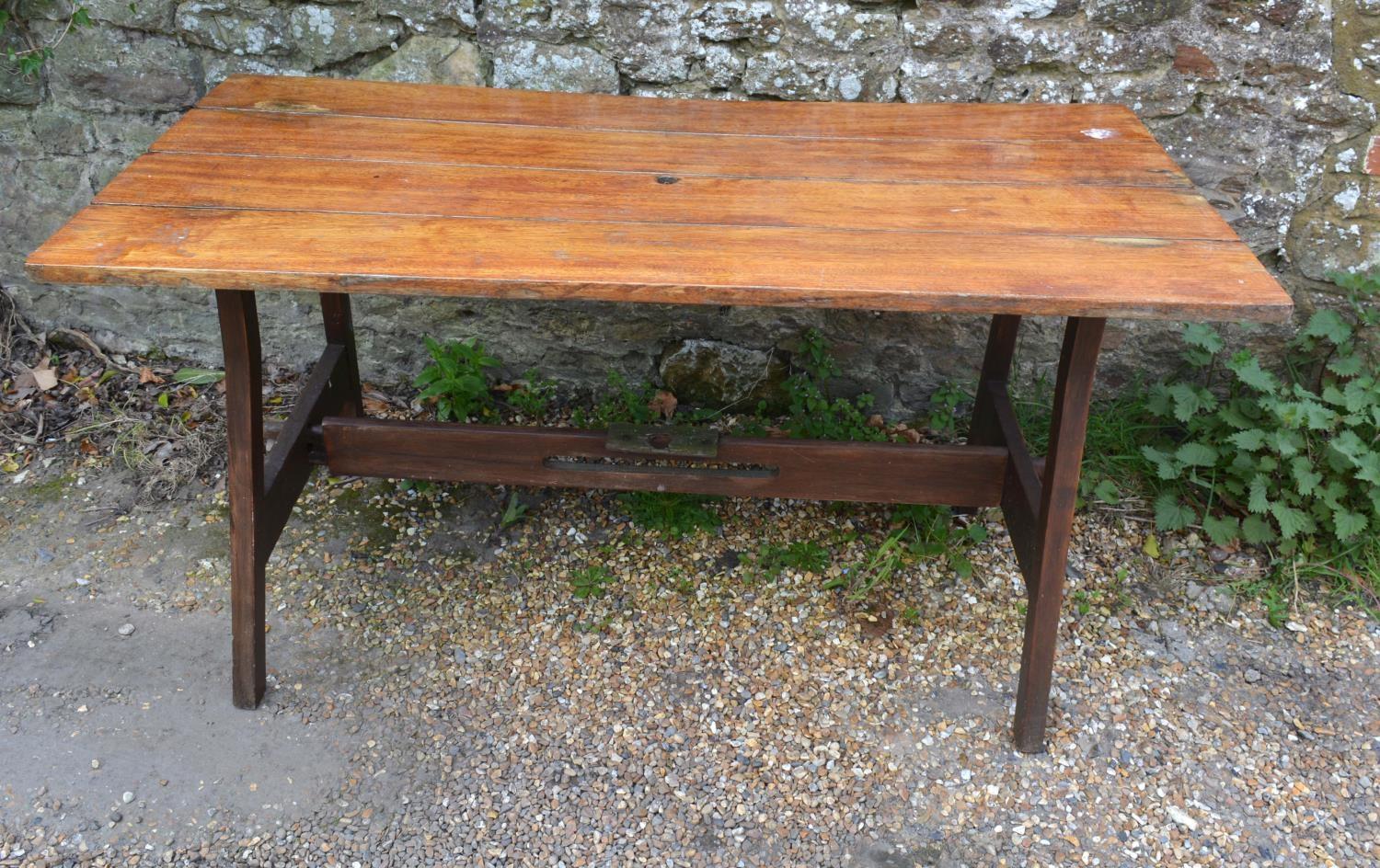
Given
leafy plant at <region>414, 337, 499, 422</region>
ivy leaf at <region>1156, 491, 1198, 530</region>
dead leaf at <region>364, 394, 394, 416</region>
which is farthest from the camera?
dead leaf at <region>364, 394, 394, 416</region>

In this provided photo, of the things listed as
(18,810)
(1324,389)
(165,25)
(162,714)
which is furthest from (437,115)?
(1324,389)

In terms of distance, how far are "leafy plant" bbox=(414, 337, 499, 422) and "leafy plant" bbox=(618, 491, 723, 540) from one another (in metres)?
0.51

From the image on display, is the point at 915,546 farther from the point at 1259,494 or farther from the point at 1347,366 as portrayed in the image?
the point at 1347,366

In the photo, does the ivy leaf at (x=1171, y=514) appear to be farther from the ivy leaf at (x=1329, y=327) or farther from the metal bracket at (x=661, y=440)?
the metal bracket at (x=661, y=440)

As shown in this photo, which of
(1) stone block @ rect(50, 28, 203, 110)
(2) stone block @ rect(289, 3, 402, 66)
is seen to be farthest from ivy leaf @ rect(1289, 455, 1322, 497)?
(1) stone block @ rect(50, 28, 203, 110)

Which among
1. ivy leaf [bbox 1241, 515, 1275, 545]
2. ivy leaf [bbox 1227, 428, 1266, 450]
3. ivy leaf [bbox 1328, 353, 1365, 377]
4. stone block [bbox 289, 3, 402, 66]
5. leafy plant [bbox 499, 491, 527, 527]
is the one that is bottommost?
leafy plant [bbox 499, 491, 527, 527]

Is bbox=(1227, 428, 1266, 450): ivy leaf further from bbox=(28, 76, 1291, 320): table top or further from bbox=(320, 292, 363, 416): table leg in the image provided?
bbox=(320, 292, 363, 416): table leg

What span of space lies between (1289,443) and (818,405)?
1.09 m

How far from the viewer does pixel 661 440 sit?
2330 mm

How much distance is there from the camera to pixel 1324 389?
258 centimetres

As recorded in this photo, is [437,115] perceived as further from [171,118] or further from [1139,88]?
[1139,88]

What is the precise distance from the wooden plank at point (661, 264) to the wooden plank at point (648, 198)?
0.15 ft

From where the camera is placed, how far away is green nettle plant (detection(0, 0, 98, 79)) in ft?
8.50

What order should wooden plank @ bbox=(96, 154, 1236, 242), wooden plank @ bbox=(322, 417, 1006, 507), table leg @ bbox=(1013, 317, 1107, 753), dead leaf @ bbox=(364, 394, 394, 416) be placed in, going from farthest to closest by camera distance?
dead leaf @ bbox=(364, 394, 394, 416) < wooden plank @ bbox=(322, 417, 1006, 507) < table leg @ bbox=(1013, 317, 1107, 753) < wooden plank @ bbox=(96, 154, 1236, 242)
